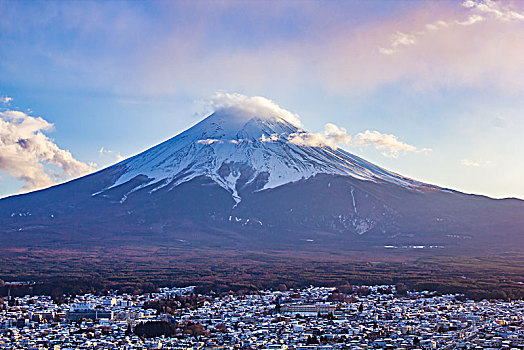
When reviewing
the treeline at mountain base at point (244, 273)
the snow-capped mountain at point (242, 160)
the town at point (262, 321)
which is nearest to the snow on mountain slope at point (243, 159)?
→ the snow-capped mountain at point (242, 160)

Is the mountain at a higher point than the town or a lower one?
higher

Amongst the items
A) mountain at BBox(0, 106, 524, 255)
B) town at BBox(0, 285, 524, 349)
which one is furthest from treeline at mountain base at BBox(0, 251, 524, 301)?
mountain at BBox(0, 106, 524, 255)

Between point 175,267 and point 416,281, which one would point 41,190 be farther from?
point 416,281

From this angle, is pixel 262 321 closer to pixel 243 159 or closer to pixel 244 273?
pixel 244 273

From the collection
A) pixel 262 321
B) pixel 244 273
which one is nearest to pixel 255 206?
pixel 244 273

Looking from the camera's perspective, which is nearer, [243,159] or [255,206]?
[255,206]

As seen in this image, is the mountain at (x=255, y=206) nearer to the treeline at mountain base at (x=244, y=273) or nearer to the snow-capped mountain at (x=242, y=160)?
the snow-capped mountain at (x=242, y=160)

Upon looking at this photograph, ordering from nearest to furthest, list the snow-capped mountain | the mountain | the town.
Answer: the town → the mountain → the snow-capped mountain

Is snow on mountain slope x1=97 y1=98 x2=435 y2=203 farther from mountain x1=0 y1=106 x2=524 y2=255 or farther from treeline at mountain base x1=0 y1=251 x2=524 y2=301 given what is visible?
treeline at mountain base x1=0 y1=251 x2=524 y2=301
